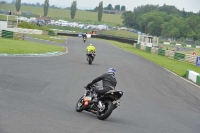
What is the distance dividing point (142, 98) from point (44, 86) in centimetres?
385

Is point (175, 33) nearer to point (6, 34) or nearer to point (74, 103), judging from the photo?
point (6, 34)

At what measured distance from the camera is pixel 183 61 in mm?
46031

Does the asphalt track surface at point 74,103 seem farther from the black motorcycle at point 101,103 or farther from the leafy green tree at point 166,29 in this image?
the leafy green tree at point 166,29

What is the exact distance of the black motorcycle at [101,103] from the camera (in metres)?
11.9

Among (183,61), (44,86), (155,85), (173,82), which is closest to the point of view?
(44,86)

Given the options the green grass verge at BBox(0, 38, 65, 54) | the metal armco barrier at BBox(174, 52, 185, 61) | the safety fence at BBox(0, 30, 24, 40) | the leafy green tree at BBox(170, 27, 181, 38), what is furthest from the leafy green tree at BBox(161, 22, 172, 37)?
the green grass verge at BBox(0, 38, 65, 54)

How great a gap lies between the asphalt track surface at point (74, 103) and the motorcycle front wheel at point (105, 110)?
190 millimetres

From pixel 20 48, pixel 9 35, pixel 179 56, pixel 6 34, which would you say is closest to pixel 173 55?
pixel 179 56

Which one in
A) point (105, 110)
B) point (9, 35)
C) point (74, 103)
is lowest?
point (74, 103)

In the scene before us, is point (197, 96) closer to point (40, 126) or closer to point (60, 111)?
point (60, 111)

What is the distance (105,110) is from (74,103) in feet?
8.99

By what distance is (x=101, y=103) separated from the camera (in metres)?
12.2

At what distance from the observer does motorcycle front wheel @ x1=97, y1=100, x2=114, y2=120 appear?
466 inches

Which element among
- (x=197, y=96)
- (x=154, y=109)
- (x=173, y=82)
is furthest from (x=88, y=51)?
(x=154, y=109)
